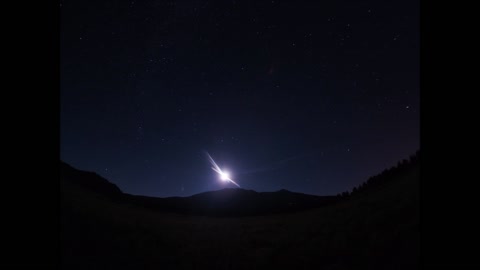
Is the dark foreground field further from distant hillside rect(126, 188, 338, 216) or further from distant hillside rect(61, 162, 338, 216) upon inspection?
distant hillside rect(126, 188, 338, 216)

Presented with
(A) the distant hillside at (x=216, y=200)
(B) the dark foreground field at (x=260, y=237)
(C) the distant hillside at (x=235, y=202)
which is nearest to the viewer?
(B) the dark foreground field at (x=260, y=237)

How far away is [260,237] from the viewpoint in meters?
4.88

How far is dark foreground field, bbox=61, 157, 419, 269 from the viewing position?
373 centimetres

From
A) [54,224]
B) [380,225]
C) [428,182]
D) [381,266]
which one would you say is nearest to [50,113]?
[54,224]

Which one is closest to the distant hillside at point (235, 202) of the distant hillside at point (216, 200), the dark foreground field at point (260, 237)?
the distant hillside at point (216, 200)

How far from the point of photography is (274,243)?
15.2 ft

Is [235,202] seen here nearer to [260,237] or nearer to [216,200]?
[216,200]

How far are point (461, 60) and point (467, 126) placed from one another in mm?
372

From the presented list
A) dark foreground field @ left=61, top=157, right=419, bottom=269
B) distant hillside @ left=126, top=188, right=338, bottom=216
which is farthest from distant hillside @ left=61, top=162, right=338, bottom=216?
dark foreground field @ left=61, top=157, right=419, bottom=269

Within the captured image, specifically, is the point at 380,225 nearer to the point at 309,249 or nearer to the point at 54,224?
the point at 309,249

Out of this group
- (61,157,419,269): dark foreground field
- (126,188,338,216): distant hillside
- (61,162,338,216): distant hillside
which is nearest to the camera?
(61,157,419,269): dark foreground field

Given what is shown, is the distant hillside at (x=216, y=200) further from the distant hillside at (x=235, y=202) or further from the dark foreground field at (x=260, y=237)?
the dark foreground field at (x=260, y=237)

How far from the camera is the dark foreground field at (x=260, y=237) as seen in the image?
12.2 ft

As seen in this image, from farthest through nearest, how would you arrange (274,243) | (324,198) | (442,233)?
(324,198) → (274,243) → (442,233)
